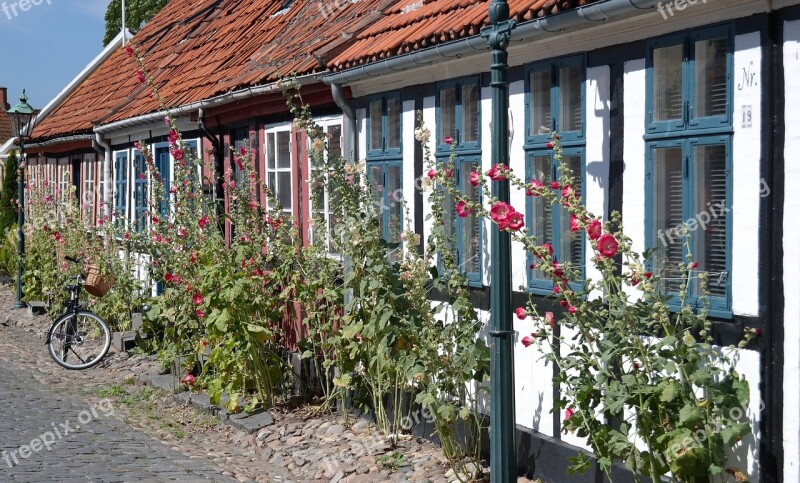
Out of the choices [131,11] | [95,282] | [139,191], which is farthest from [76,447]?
[131,11]

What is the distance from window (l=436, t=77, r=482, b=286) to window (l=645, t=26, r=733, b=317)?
1729 mm

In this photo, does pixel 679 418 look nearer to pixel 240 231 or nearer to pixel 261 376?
pixel 261 376

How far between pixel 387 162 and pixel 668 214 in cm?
306

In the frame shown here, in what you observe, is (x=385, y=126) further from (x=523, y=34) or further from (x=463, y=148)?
(x=523, y=34)

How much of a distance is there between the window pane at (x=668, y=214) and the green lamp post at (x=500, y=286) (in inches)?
31.5

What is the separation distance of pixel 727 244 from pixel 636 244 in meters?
0.62

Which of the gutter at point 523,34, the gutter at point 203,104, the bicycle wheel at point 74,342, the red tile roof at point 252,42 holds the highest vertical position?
the red tile roof at point 252,42

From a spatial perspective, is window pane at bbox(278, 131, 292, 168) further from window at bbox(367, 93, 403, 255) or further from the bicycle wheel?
the bicycle wheel

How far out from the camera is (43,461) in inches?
286

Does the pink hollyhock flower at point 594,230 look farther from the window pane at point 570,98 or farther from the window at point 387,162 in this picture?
the window at point 387,162

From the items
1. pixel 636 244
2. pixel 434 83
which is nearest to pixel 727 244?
pixel 636 244

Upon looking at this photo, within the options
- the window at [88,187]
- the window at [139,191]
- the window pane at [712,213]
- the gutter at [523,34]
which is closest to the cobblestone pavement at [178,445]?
the window pane at [712,213]

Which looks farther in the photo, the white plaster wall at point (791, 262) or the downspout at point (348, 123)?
the downspout at point (348, 123)

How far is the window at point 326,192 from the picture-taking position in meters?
7.31
